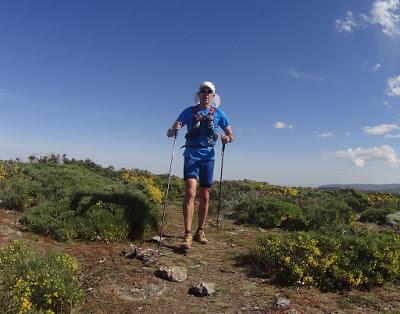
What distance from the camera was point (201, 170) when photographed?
352 inches

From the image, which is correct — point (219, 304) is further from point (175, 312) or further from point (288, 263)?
point (288, 263)

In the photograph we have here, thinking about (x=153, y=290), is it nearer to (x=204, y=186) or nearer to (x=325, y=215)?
(x=204, y=186)

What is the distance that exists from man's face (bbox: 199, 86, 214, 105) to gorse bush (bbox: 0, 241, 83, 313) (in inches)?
172

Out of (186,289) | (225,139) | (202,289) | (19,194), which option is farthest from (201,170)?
(19,194)

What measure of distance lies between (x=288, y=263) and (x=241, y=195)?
10.1 meters

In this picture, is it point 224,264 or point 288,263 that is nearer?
point 288,263

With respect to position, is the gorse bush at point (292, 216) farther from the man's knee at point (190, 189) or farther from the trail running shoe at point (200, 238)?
the man's knee at point (190, 189)

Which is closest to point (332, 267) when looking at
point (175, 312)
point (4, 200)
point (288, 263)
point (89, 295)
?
point (288, 263)

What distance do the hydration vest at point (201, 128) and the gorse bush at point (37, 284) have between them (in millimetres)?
3946

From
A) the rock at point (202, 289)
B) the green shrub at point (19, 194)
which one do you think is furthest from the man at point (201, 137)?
the green shrub at point (19, 194)

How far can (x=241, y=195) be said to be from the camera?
1694 centimetres

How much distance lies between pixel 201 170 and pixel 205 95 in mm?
1431

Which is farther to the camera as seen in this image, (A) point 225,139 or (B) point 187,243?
(A) point 225,139

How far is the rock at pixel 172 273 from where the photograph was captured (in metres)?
6.68
